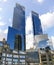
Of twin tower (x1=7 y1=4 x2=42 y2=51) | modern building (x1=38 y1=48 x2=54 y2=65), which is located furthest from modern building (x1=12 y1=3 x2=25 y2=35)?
modern building (x1=38 y1=48 x2=54 y2=65)

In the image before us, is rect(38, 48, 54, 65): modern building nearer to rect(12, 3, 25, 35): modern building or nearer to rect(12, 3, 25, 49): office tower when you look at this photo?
rect(12, 3, 25, 49): office tower

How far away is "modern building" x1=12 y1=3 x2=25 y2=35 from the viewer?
39316 mm

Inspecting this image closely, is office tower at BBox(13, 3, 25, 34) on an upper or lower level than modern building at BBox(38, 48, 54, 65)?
upper

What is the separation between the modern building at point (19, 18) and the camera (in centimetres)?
3932

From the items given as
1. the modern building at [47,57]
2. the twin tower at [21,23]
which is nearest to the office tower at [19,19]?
the twin tower at [21,23]

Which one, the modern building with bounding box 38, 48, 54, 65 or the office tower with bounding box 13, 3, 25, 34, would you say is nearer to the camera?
the modern building with bounding box 38, 48, 54, 65

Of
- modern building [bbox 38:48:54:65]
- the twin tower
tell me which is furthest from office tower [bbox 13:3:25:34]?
modern building [bbox 38:48:54:65]

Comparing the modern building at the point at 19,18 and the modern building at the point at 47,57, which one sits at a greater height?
the modern building at the point at 19,18

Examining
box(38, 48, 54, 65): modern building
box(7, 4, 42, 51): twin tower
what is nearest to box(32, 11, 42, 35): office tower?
box(7, 4, 42, 51): twin tower

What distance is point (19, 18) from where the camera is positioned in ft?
137

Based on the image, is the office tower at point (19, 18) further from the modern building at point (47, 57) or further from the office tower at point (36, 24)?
the modern building at point (47, 57)

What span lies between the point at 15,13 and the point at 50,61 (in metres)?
27.7

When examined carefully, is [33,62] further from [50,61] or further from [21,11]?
[21,11]

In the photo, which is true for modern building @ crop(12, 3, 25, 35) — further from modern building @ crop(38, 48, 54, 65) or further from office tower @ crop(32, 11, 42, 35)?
modern building @ crop(38, 48, 54, 65)
